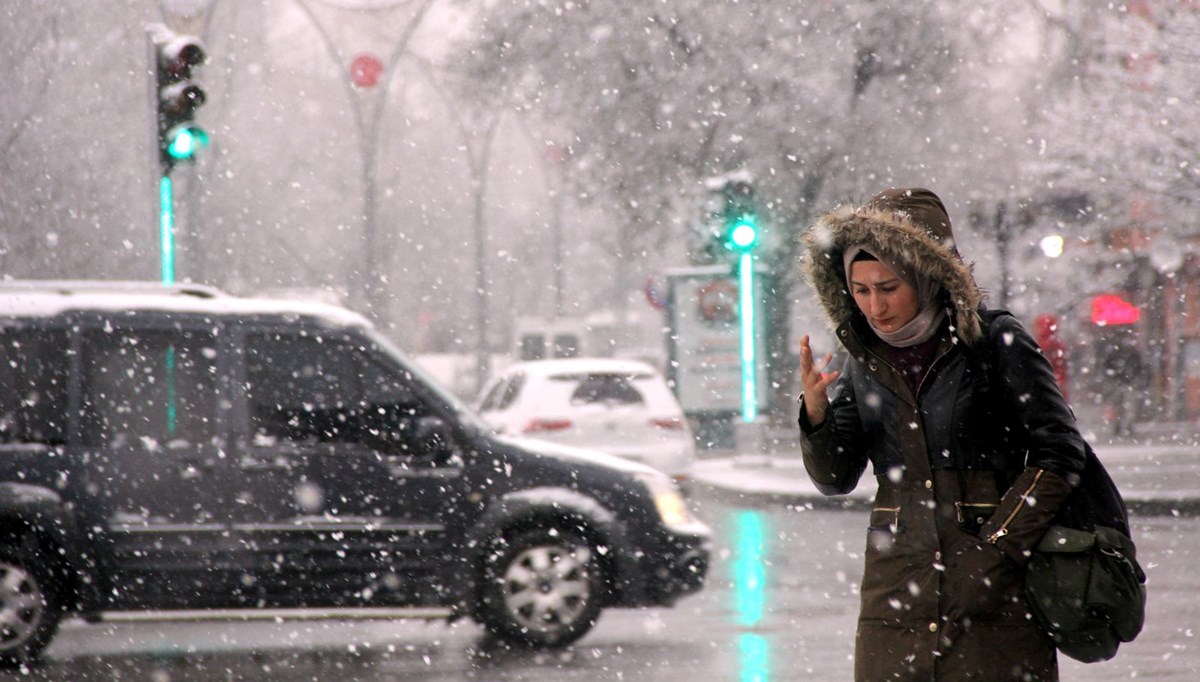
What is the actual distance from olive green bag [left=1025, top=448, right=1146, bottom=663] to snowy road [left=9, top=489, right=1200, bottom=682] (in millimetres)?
4058

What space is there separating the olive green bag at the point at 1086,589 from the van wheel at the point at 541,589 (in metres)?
5.01

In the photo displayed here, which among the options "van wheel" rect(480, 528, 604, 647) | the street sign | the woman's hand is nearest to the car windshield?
the street sign

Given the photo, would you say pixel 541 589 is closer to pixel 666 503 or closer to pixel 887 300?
pixel 666 503

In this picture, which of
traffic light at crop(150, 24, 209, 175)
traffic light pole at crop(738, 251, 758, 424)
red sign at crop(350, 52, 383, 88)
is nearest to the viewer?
traffic light at crop(150, 24, 209, 175)

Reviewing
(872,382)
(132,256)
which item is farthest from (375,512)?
(132,256)

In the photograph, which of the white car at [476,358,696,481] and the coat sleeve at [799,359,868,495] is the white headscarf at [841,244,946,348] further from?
the white car at [476,358,696,481]

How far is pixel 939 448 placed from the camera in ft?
12.0

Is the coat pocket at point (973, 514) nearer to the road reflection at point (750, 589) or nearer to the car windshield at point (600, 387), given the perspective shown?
the road reflection at point (750, 589)

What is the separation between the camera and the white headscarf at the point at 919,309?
3621 mm

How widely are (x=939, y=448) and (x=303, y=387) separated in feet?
17.1

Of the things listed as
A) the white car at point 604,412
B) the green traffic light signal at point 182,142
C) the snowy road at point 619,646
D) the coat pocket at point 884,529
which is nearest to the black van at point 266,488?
the snowy road at point 619,646

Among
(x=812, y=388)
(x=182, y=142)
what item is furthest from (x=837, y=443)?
(x=182, y=142)

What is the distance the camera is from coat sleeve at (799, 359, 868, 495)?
3750mm

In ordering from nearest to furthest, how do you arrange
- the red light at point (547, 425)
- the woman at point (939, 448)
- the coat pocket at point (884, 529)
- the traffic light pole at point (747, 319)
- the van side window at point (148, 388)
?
the woman at point (939, 448)
the coat pocket at point (884, 529)
the van side window at point (148, 388)
the red light at point (547, 425)
the traffic light pole at point (747, 319)
